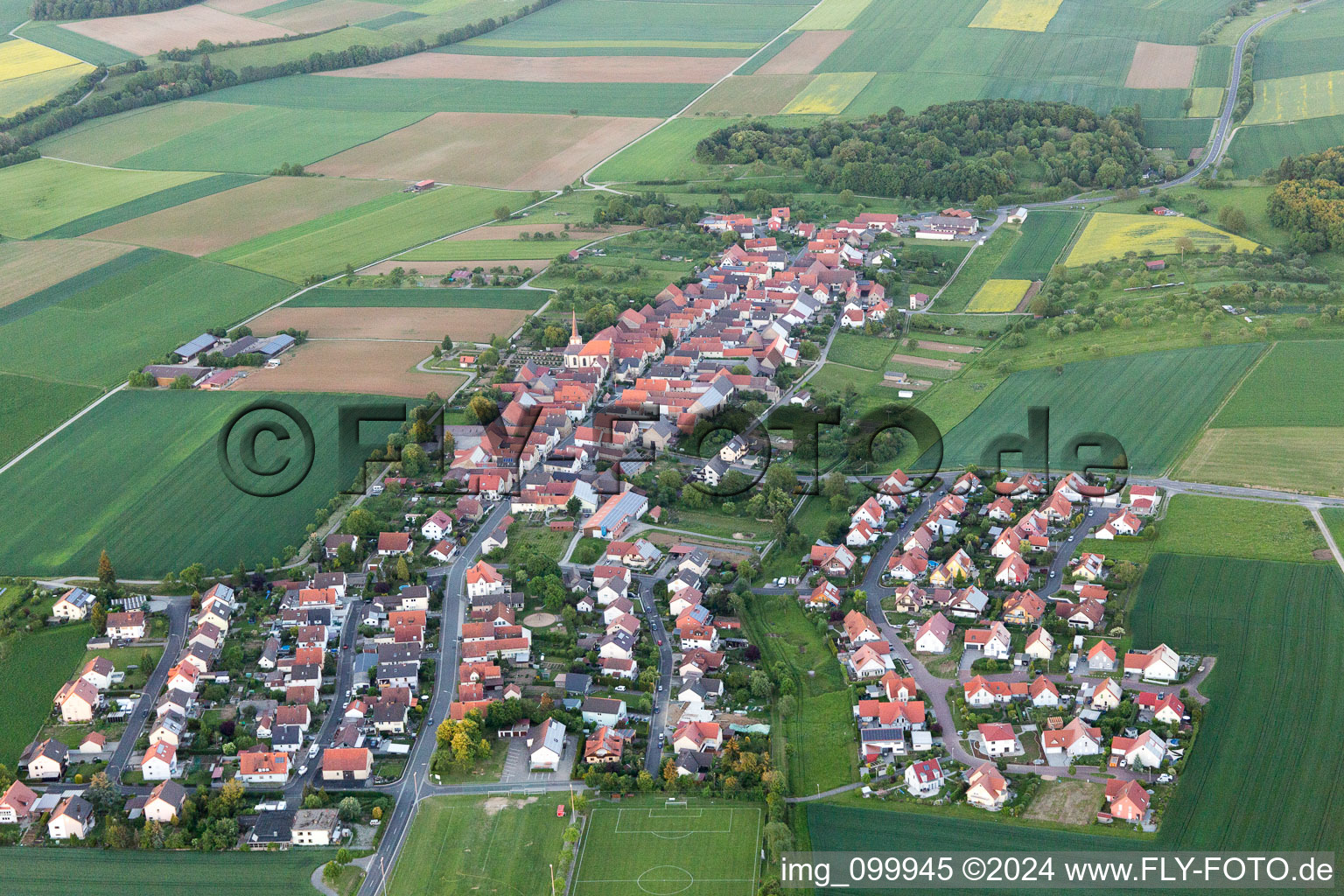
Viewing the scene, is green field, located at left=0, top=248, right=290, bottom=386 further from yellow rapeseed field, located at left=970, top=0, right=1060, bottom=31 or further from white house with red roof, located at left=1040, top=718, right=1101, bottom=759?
yellow rapeseed field, located at left=970, top=0, right=1060, bottom=31

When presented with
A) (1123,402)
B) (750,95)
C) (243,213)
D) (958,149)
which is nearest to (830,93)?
(750,95)

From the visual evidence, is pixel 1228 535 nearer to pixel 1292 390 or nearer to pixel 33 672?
pixel 1292 390

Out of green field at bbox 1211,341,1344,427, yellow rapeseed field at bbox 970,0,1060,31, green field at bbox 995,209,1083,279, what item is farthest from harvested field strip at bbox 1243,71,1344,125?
green field at bbox 1211,341,1344,427

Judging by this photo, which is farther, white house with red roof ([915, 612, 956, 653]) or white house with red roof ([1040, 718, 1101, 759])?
white house with red roof ([915, 612, 956, 653])

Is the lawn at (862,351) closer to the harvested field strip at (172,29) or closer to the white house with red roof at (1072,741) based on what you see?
the white house with red roof at (1072,741)

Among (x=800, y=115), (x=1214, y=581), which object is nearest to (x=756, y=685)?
(x=1214, y=581)

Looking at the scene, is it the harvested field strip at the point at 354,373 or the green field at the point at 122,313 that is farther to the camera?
the green field at the point at 122,313

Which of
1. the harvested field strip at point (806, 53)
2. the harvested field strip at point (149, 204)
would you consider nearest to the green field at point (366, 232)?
the harvested field strip at point (149, 204)
